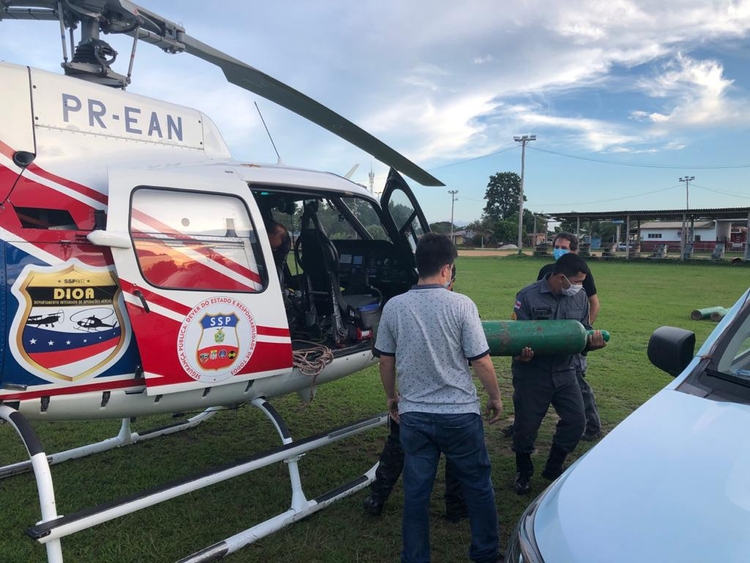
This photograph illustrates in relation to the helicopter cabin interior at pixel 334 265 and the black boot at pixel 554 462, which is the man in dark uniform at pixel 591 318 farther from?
the helicopter cabin interior at pixel 334 265

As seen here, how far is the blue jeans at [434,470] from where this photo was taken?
9.30 feet

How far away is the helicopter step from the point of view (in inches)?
172

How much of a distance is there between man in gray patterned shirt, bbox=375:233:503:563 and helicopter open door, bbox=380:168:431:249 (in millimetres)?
1955

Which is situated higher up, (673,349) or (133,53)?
(133,53)

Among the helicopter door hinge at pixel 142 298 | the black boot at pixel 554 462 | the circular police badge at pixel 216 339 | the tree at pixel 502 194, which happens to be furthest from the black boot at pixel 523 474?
the tree at pixel 502 194

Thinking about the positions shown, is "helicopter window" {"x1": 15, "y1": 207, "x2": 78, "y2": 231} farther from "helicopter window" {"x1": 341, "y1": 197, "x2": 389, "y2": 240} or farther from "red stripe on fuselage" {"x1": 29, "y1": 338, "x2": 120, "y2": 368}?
"helicopter window" {"x1": 341, "y1": 197, "x2": 389, "y2": 240}

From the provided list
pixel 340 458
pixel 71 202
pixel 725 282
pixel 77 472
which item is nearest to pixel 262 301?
pixel 71 202

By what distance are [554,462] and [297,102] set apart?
343 centimetres

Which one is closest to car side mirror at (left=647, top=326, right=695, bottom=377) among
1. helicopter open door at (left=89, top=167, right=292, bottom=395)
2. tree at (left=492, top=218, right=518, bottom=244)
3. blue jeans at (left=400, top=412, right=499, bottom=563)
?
blue jeans at (left=400, top=412, right=499, bottom=563)

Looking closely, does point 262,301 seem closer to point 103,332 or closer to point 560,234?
point 103,332

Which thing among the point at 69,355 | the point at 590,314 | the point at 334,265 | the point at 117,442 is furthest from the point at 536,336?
the point at 117,442

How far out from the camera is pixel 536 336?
3.73 m

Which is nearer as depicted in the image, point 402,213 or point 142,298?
point 142,298

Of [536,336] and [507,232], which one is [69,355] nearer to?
[536,336]
